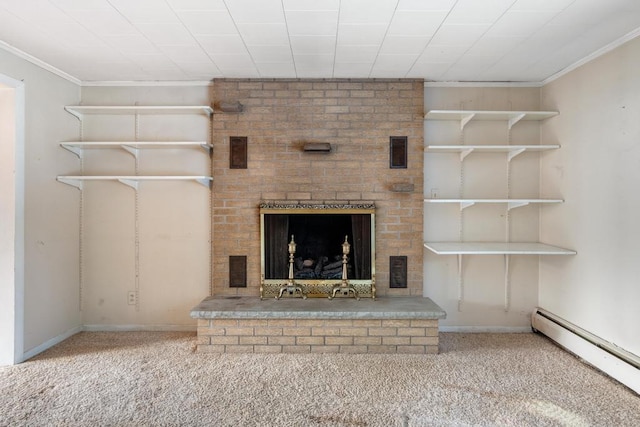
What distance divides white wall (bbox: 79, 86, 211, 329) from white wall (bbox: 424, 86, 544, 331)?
2230 mm

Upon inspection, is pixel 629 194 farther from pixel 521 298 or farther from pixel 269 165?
pixel 269 165

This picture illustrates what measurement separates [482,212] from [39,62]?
411cm

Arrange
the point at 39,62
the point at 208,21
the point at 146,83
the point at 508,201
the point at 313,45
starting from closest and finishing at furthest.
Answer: the point at 208,21 < the point at 313,45 < the point at 39,62 < the point at 508,201 < the point at 146,83

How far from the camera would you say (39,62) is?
283 cm

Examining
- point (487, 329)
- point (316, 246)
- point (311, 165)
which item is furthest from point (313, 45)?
point (487, 329)

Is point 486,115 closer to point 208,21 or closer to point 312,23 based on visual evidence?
point 312,23

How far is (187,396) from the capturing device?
2.22 m

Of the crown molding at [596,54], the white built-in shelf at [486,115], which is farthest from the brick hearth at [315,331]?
the crown molding at [596,54]

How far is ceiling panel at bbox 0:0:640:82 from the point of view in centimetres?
204

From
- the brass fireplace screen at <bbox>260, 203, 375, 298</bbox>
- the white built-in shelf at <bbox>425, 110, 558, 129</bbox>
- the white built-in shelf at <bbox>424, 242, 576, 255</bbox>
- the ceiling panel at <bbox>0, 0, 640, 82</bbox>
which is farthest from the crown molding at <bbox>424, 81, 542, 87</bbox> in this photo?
the white built-in shelf at <bbox>424, 242, 576, 255</bbox>

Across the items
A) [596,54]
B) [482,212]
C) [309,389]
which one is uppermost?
[596,54]

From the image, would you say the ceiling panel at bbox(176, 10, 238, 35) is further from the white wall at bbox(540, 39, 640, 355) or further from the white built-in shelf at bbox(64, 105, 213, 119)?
the white wall at bbox(540, 39, 640, 355)

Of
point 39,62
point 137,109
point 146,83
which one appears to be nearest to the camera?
point 39,62

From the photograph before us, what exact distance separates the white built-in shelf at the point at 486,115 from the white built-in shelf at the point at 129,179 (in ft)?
7.10
